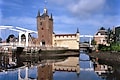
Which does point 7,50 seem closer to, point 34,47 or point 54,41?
point 34,47

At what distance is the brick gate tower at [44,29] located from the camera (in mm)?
90438

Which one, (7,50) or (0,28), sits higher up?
(0,28)

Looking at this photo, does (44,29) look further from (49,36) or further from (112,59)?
(112,59)

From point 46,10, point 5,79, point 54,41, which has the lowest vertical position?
point 5,79

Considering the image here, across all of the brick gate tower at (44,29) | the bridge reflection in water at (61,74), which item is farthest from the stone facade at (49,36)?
the bridge reflection in water at (61,74)

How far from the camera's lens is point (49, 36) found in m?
91.9

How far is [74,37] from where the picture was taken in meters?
102

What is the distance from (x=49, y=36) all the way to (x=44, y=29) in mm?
2955

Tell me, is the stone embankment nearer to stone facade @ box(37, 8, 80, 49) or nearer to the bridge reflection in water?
the bridge reflection in water

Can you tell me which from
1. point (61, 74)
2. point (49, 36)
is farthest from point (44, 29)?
point (61, 74)

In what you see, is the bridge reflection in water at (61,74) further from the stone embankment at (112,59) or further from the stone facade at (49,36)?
the stone facade at (49,36)

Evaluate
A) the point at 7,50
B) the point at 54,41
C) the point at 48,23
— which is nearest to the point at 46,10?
the point at 48,23

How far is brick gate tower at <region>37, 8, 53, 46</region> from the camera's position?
90438mm

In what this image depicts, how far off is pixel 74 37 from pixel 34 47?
107 ft
